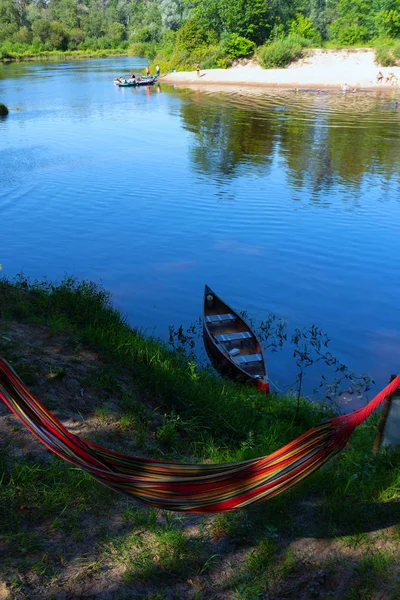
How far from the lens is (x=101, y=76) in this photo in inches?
2414

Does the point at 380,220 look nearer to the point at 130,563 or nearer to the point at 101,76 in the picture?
the point at 130,563

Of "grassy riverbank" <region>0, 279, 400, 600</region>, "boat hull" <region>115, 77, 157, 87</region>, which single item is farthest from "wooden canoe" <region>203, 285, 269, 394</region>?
"boat hull" <region>115, 77, 157, 87</region>

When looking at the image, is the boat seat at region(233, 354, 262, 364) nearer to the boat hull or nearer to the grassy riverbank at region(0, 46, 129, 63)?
the boat hull

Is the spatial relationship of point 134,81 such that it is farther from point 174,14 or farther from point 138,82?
point 174,14

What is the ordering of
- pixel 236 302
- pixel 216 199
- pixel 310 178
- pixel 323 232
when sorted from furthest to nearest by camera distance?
pixel 310 178
pixel 216 199
pixel 323 232
pixel 236 302

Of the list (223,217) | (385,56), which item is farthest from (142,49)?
(223,217)

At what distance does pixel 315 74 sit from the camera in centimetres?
5419

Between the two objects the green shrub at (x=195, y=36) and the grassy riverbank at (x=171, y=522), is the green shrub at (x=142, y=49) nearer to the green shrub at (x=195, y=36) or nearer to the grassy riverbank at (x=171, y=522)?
the green shrub at (x=195, y=36)

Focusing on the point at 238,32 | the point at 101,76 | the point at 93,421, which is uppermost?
the point at 238,32

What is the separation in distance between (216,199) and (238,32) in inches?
1973

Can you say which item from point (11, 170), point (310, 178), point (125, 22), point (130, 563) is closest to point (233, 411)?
point (130, 563)

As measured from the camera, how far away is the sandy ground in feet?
170

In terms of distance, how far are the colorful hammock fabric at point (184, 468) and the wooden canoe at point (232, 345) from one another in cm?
433

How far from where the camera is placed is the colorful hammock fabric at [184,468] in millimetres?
3166
